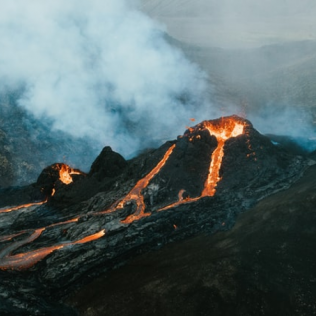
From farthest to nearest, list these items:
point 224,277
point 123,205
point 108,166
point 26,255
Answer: point 108,166 → point 123,205 → point 26,255 → point 224,277

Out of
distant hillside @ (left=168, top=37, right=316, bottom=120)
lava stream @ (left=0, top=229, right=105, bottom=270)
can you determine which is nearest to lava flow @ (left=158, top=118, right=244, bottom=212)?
lava stream @ (left=0, top=229, right=105, bottom=270)

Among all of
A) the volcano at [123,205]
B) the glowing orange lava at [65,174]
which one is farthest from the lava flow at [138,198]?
the glowing orange lava at [65,174]

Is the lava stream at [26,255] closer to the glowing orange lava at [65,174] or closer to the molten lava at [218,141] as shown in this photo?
the glowing orange lava at [65,174]

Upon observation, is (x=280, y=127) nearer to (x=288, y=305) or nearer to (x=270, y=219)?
(x=270, y=219)

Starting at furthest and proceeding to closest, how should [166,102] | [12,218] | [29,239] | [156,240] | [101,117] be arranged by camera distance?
[166,102], [101,117], [12,218], [29,239], [156,240]

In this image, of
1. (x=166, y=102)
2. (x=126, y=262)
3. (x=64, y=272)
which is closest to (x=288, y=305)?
(x=126, y=262)

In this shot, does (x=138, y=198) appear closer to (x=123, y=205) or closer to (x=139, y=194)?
(x=139, y=194)

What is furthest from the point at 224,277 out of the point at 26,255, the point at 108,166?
the point at 108,166

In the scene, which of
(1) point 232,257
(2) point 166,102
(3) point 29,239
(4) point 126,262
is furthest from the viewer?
(2) point 166,102
